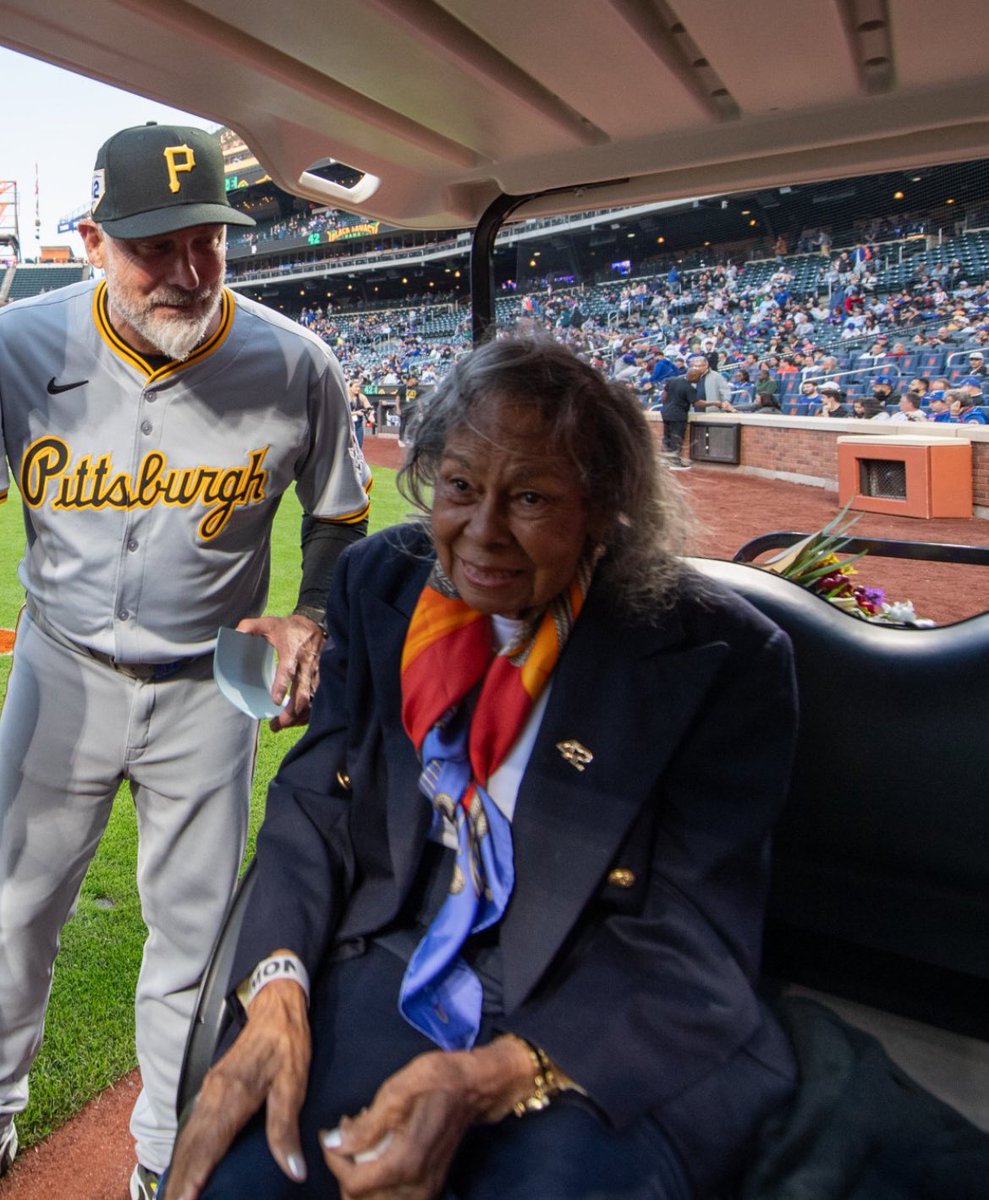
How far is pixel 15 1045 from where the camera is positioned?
6.26 feet

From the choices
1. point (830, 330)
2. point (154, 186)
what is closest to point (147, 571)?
point (154, 186)

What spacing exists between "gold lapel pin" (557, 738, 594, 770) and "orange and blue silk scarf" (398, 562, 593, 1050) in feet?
0.26

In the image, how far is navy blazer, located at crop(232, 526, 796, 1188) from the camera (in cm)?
124

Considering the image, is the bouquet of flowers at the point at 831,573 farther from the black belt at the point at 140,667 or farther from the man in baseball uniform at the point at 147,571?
the black belt at the point at 140,667

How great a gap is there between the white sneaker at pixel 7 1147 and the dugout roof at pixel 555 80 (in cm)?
194

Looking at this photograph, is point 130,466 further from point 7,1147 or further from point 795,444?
point 795,444

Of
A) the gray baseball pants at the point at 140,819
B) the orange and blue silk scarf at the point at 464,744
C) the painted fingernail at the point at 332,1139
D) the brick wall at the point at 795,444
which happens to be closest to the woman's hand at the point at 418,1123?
the painted fingernail at the point at 332,1139

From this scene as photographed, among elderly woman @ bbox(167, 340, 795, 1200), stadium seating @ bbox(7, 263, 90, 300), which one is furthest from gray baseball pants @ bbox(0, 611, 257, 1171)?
stadium seating @ bbox(7, 263, 90, 300)

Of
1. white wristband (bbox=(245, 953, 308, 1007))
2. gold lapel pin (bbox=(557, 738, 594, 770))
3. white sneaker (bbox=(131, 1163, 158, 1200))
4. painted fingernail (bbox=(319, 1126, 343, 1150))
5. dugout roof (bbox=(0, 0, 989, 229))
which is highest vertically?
dugout roof (bbox=(0, 0, 989, 229))

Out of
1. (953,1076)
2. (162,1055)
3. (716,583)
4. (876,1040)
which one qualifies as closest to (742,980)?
(876,1040)

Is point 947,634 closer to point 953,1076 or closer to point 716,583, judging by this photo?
point 716,583

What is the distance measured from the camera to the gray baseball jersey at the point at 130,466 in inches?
71.1

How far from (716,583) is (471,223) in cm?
92

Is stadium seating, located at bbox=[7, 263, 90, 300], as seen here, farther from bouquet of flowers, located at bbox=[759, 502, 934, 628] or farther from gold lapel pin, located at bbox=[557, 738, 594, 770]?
gold lapel pin, located at bbox=[557, 738, 594, 770]
